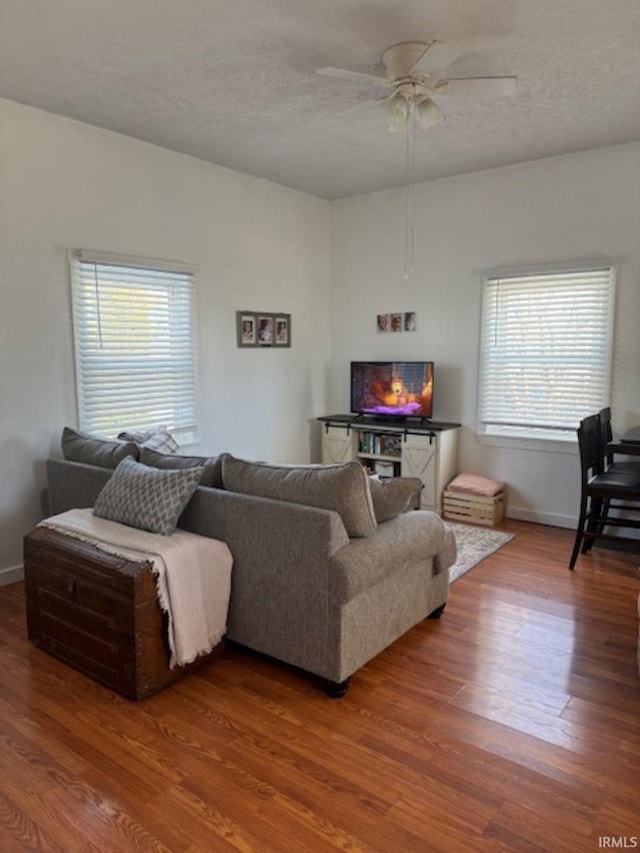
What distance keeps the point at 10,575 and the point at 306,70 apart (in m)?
3.41

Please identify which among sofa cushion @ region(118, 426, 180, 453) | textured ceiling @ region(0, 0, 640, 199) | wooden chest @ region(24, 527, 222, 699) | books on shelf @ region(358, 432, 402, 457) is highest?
textured ceiling @ region(0, 0, 640, 199)

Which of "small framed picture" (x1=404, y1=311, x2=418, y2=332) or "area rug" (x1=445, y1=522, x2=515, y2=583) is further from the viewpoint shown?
"small framed picture" (x1=404, y1=311, x2=418, y2=332)

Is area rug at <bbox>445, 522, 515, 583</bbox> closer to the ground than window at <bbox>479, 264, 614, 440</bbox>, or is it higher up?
closer to the ground

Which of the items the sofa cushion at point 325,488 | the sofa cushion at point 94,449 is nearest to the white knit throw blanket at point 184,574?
the sofa cushion at point 325,488

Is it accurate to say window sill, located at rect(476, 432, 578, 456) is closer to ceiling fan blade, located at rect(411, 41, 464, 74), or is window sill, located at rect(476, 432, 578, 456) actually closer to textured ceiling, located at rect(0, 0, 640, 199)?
textured ceiling, located at rect(0, 0, 640, 199)

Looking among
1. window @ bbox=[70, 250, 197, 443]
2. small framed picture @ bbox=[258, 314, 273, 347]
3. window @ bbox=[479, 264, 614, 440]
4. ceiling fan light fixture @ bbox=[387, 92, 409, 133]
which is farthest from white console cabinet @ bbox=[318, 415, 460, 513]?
ceiling fan light fixture @ bbox=[387, 92, 409, 133]

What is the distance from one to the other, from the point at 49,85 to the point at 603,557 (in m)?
4.54

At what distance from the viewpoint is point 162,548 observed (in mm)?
2463

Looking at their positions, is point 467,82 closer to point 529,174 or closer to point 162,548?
point 529,174

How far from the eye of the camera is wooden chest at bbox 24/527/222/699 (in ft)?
7.76

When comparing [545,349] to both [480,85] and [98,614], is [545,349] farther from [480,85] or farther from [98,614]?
[98,614]

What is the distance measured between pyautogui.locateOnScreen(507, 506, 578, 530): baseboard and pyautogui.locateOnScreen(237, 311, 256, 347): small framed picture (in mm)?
2661

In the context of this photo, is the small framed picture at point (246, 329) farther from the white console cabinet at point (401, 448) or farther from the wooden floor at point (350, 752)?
the wooden floor at point (350, 752)

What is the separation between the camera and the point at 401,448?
5.19 m
